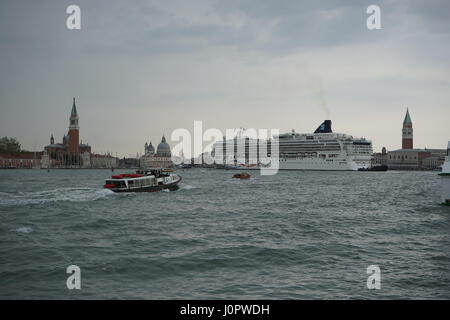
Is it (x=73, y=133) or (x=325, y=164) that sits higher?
(x=73, y=133)

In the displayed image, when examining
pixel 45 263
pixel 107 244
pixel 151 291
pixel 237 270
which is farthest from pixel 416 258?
pixel 45 263

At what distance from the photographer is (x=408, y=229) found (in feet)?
57.9

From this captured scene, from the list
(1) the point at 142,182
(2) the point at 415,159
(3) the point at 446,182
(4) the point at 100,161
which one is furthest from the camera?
(4) the point at 100,161

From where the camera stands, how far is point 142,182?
122ft

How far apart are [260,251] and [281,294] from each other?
404 cm

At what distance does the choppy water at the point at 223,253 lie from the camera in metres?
9.28

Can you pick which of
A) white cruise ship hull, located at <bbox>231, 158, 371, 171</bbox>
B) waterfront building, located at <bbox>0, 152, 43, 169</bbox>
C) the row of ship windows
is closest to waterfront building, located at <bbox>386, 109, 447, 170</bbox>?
white cruise ship hull, located at <bbox>231, 158, 371, 171</bbox>

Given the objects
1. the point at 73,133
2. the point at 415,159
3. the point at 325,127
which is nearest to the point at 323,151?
the point at 325,127

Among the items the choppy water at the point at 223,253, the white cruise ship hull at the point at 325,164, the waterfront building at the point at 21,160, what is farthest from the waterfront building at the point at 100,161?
the choppy water at the point at 223,253

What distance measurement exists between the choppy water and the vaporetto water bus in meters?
11.7

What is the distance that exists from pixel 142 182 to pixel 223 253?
25565mm

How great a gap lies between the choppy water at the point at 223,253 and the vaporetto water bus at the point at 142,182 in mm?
11701

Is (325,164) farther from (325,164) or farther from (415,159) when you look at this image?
(415,159)

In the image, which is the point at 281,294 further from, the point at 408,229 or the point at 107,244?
the point at 408,229
